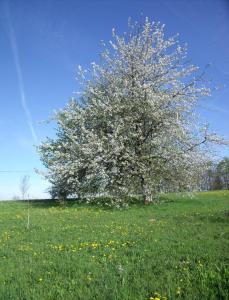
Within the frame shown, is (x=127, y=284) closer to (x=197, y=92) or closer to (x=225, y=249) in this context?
(x=225, y=249)

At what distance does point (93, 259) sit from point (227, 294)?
4082 millimetres

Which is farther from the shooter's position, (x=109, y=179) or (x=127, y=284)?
(x=109, y=179)

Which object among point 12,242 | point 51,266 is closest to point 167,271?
point 51,266

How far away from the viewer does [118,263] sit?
976 centimetres

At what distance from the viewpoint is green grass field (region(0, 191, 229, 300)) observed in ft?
24.8

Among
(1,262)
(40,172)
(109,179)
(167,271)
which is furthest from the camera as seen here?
(40,172)

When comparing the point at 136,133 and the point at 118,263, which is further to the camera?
the point at 136,133

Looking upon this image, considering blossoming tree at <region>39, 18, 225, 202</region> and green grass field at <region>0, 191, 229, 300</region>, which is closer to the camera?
green grass field at <region>0, 191, 229, 300</region>

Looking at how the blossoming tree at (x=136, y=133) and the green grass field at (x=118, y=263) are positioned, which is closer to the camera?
the green grass field at (x=118, y=263)

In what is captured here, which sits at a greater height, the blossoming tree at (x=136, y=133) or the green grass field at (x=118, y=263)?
the blossoming tree at (x=136, y=133)

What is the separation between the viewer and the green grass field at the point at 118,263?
24.8ft

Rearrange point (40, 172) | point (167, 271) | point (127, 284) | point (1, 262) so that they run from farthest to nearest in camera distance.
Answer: point (40, 172) < point (1, 262) < point (167, 271) < point (127, 284)

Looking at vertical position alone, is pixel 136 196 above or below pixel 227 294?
above

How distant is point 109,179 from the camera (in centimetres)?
3012
